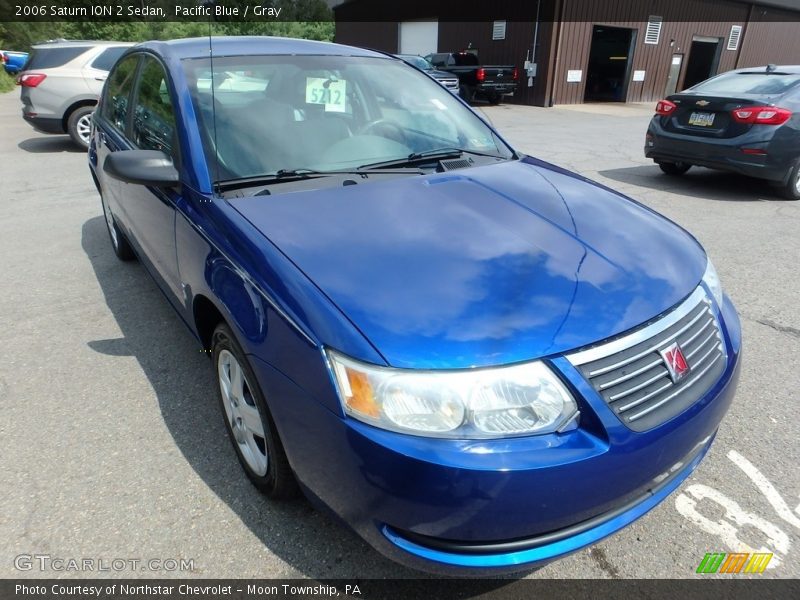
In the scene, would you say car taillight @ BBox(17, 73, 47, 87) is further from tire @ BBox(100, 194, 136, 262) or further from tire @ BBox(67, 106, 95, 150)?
tire @ BBox(100, 194, 136, 262)

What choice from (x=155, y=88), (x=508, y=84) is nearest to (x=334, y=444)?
(x=155, y=88)

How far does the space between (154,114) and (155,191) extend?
49 cm

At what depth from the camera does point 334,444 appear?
1.56 metres

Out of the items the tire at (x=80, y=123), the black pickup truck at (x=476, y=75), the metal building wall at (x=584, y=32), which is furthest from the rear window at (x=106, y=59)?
the metal building wall at (x=584, y=32)

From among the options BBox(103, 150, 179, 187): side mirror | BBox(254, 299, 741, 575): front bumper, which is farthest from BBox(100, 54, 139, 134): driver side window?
BBox(254, 299, 741, 575): front bumper

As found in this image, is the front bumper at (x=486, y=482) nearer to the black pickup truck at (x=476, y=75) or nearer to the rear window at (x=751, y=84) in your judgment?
the rear window at (x=751, y=84)

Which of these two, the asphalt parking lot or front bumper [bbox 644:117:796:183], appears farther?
front bumper [bbox 644:117:796:183]

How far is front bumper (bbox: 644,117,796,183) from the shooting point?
6298 millimetres

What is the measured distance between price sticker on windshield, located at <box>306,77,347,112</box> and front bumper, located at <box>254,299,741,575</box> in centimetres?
164

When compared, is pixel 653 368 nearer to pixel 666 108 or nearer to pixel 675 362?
pixel 675 362

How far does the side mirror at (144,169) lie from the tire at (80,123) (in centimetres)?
810

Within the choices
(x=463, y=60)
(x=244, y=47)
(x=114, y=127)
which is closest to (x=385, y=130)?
(x=244, y=47)

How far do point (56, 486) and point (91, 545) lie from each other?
1.34ft

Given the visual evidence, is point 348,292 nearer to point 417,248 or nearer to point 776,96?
point 417,248
